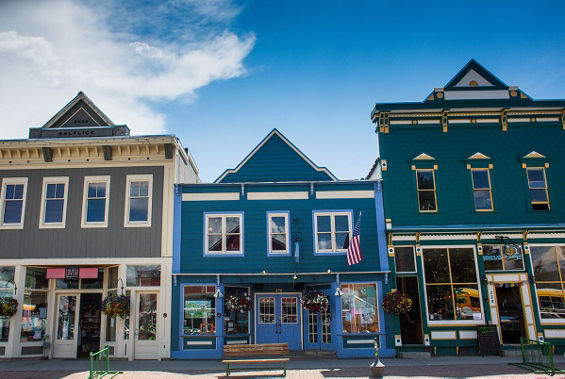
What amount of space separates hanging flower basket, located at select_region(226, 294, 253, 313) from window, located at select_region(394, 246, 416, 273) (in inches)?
233

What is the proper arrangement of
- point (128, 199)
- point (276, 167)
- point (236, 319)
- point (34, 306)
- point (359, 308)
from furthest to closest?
point (276, 167) → point (128, 199) → point (34, 306) → point (236, 319) → point (359, 308)

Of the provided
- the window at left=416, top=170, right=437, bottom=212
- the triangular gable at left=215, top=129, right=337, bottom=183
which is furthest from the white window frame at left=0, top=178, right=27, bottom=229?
the window at left=416, top=170, right=437, bottom=212

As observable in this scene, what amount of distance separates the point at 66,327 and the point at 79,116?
8.78m

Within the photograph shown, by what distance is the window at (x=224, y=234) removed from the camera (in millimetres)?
18609

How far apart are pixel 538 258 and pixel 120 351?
16.4 meters

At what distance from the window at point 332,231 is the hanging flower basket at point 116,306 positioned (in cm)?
754

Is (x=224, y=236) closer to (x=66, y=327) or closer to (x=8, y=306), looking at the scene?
(x=66, y=327)

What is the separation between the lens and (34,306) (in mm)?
18500

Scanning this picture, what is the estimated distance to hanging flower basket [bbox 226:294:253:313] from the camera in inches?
706

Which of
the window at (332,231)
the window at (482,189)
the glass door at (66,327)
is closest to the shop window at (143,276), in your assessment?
the glass door at (66,327)

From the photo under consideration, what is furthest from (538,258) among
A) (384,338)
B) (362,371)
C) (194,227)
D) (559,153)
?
(194,227)

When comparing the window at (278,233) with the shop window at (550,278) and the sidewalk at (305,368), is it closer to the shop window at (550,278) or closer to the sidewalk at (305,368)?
the sidewalk at (305,368)

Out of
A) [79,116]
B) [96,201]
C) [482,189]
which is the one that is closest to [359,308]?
[482,189]

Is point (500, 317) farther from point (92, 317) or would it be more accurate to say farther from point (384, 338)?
point (92, 317)
